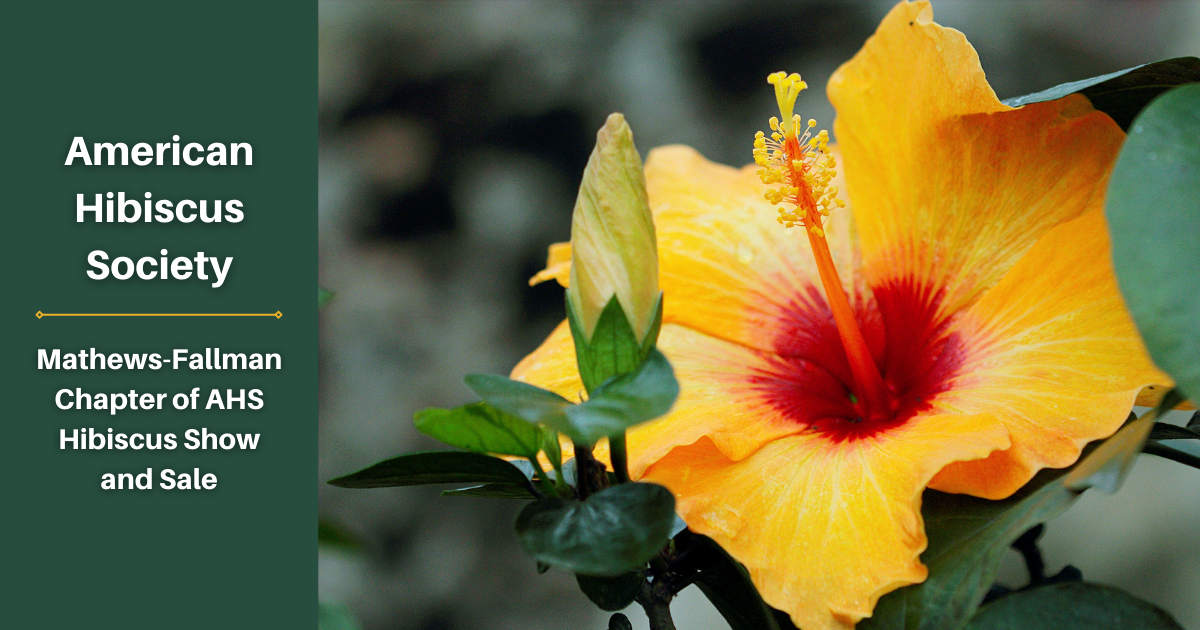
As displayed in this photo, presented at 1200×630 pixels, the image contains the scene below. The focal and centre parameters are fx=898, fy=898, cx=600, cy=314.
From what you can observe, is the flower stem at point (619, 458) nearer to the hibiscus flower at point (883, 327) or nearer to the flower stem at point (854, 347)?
the hibiscus flower at point (883, 327)

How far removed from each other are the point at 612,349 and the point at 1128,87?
1.09 ft

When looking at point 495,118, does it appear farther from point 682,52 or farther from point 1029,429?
point 1029,429

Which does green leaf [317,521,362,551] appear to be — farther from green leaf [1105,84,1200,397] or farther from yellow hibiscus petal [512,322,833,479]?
green leaf [1105,84,1200,397]

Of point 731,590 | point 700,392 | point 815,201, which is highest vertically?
point 815,201

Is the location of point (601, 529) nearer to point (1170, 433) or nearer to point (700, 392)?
point (700, 392)

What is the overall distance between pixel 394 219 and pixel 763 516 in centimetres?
97

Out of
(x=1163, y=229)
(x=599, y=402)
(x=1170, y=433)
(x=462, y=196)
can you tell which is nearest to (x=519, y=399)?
(x=599, y=402)

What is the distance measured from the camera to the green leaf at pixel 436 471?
1.40 feet

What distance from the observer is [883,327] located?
0.62 meters

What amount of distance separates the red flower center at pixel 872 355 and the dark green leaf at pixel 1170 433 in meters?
0.11

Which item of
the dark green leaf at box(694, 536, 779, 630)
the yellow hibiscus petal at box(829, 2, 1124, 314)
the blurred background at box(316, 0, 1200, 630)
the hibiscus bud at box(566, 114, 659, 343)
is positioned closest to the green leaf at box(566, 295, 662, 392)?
the hibiscus bud at box(566, 114, 659, 343)

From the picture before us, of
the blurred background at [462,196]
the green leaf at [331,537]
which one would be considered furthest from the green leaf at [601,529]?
the blurred background at [462,196]

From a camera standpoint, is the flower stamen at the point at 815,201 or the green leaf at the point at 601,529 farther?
the flower stamen at the point at 815,201

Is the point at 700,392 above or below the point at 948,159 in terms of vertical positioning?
below
